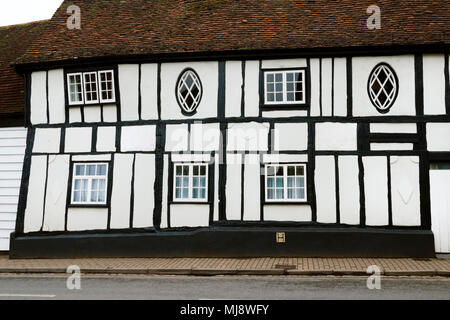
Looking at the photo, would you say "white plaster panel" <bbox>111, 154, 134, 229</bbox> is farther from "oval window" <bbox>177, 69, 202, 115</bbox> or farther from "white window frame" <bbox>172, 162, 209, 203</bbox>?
"oval window" <bbox>177, 69, 202, 115</bbox>

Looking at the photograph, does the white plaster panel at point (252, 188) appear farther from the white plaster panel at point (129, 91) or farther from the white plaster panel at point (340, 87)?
the white plaster panel at point (129, 91)

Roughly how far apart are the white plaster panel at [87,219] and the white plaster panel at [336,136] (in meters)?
6.63

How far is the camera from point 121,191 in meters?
13.4

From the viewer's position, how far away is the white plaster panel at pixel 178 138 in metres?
13.3

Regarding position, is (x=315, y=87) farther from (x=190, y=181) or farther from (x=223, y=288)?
(x=223, y=288)

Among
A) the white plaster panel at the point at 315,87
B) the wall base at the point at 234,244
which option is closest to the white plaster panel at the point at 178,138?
the wall base at the point at 234,244

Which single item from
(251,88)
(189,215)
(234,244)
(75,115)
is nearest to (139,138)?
(75,115)

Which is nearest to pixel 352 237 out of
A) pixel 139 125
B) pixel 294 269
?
pixel 294 269

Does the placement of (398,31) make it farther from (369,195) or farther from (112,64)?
(112,64)

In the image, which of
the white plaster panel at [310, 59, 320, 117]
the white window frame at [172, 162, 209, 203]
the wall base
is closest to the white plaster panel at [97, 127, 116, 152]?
the white window frame at [172, 162, 209, 203]

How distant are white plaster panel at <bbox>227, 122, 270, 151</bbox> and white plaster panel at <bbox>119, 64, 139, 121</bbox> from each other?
9.91ft

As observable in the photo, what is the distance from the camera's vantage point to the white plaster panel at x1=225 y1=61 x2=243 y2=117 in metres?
13.2

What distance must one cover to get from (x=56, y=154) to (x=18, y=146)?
168cm

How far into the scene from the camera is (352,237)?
484 inches
